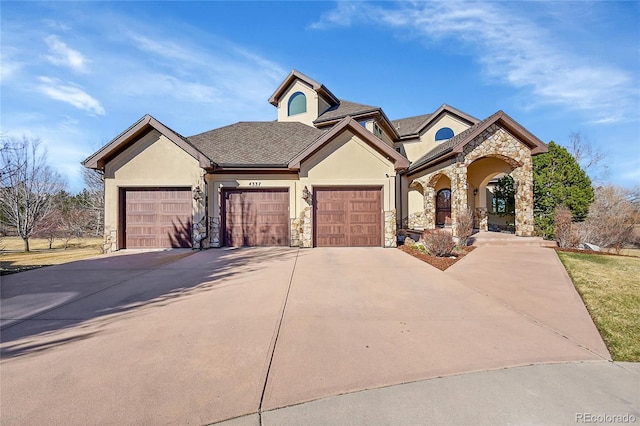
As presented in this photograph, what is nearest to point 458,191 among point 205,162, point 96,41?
point 205,162

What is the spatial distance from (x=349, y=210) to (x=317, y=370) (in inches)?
370

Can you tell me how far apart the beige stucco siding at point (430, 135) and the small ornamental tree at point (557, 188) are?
5.49 meters

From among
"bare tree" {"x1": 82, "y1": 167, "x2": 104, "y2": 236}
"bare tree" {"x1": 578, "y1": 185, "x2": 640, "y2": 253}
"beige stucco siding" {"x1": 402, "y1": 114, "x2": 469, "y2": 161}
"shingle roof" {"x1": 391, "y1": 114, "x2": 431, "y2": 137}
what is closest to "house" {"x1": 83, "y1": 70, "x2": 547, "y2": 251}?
"bare tree" {"x1": 578, "y1": 185, "x2": 640, "y2": 253}

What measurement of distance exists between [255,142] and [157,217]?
6.27 meters

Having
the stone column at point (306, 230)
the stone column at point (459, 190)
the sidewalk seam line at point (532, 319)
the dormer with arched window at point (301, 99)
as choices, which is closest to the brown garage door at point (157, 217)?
the stone column at point (306, 230)

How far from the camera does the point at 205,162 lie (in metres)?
11.3

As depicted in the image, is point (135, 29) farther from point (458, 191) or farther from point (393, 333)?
point (458, 191)

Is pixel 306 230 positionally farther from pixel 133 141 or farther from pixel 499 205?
pixel 499 205

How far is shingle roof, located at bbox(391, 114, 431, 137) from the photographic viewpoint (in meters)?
19.4

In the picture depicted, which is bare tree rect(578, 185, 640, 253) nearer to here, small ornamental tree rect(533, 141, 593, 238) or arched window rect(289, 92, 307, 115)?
small ornamental tree rect(533, 141, 593, 238)

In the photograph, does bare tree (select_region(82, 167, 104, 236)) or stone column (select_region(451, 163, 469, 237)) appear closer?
stone column (select_region(451, 163, 469, 237))

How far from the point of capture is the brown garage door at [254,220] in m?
12.4

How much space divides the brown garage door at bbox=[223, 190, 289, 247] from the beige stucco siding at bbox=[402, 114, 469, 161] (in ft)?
37.2

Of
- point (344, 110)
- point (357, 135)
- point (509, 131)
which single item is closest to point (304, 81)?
point (344, 110)
